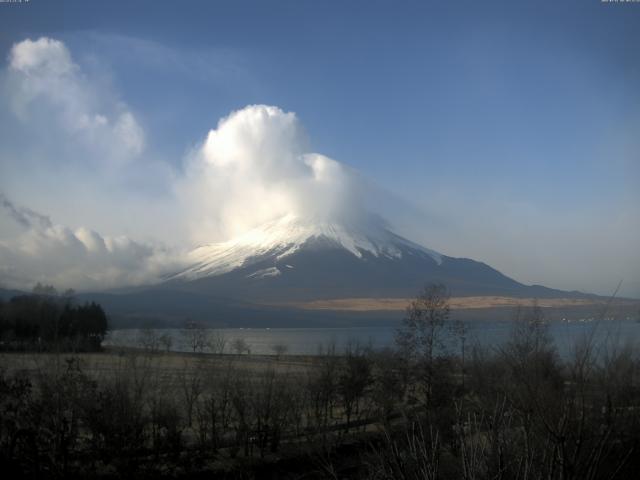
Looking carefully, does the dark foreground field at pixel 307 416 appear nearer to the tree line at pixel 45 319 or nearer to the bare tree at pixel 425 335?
the bare tree at pixel 425 335

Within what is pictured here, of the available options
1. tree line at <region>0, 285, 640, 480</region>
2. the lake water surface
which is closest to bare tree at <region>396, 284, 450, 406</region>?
tree line at <region>0, 285, 640, 480</region>

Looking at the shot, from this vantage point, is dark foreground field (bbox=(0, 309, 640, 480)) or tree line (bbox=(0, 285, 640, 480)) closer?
tree line (bbox=(0, 285, 640, 480))

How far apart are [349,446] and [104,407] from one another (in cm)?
856

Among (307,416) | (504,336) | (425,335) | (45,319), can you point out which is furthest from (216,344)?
(307,416)

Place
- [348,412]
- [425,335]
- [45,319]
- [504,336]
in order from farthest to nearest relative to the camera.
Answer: [45,319] < [425,335] < [348,412] < [504,336]

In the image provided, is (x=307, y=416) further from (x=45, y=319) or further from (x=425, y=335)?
(x=45, y=319)

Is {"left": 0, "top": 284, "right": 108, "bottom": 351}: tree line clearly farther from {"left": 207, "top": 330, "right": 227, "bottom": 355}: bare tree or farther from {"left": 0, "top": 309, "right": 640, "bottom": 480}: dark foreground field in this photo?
{"left": 0, "top": 309, "right": 640, "bottom": 480}: dark foreground field

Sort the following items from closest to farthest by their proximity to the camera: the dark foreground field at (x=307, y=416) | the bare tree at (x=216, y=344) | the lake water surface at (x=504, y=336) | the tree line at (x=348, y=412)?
1. the tree line at (x=348, y=412)
2. the dark foreground field at (x=307, y=416)
3. the lake water surface at (x=504, y=336)
4. the bare tree at (x=216, y=344)

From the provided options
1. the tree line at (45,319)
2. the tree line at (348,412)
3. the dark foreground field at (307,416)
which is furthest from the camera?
the tree line at (45,319)

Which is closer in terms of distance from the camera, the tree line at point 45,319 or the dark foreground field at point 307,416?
the dark foreground field at point 307,416

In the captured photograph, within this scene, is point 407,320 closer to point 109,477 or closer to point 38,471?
point 109,477

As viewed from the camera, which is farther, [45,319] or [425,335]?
[45,319]

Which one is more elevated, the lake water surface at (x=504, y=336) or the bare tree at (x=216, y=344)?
the lake water surface at (x=504, y=336)

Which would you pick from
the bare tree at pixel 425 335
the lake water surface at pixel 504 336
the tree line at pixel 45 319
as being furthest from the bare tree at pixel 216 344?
the bare tree at pixel 425 335
